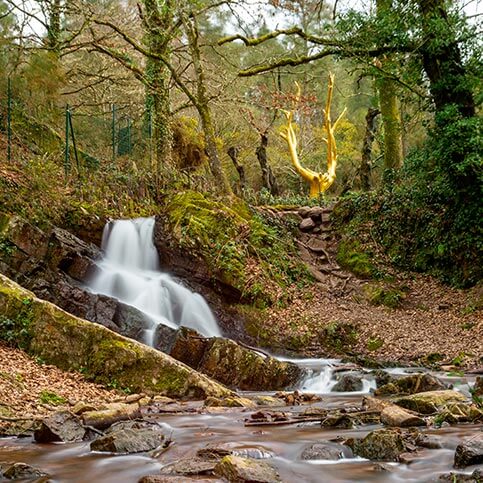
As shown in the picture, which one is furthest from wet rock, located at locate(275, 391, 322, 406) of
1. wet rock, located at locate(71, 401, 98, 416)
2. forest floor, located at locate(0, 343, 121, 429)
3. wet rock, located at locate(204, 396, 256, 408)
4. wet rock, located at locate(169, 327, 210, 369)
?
wet rock, located at locate(71, 401, 98, 416)

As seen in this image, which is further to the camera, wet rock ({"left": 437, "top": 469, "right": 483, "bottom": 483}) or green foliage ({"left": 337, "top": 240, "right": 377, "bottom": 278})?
green foliage ({"left": 337, "top": 240, "right": 377, "bottom": 278})

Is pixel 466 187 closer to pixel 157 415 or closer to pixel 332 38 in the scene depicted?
pixel 332 38

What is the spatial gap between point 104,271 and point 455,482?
31.3ft

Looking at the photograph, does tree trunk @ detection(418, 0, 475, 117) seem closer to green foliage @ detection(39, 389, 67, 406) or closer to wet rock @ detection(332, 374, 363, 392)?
wet rock @ detection(332, 374, 363, 392)

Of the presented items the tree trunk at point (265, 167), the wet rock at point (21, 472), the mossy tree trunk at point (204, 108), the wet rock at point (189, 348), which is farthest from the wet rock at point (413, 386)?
the tree trunk at point (265, 167)

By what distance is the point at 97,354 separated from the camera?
770 centimetres

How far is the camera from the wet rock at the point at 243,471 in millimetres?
3631

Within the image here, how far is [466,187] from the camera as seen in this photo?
13906 millimetres

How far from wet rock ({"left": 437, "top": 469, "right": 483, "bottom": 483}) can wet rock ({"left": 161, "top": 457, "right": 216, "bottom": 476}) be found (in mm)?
1598

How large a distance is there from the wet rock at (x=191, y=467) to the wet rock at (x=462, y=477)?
160 centimetres


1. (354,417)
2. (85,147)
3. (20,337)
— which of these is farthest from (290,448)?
(85,147)

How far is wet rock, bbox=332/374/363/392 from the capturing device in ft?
28.6

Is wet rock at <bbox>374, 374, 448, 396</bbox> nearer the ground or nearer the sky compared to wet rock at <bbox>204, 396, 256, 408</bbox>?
nearer the ground

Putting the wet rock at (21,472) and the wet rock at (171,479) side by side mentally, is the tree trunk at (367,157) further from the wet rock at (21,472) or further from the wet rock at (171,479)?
the wet rock at (21,472)
